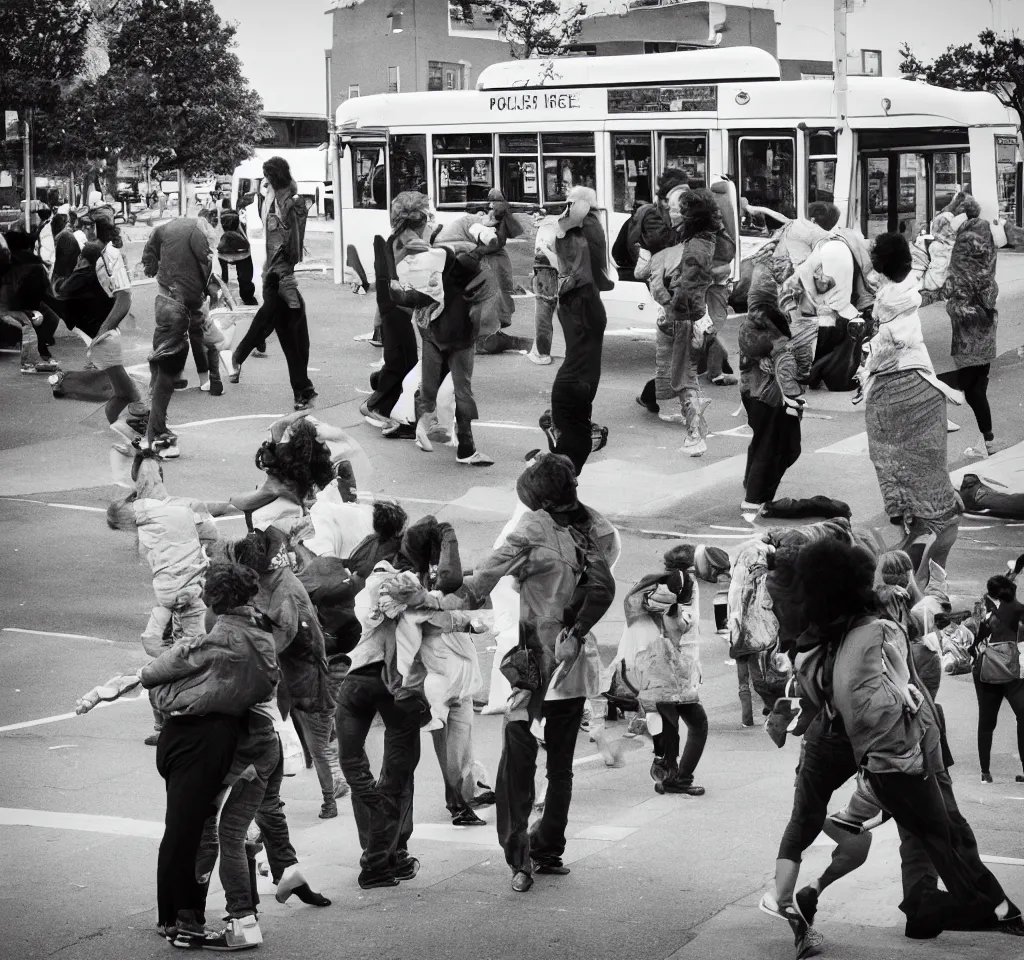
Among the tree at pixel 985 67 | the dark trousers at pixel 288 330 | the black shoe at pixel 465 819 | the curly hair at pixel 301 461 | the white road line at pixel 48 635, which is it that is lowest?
the black shoe at pixel 465 819

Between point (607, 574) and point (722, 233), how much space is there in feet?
27.9

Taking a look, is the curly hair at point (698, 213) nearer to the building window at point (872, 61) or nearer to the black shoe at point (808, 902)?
the black shoe at point (808, 902)

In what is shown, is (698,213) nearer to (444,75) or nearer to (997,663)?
(997,663)

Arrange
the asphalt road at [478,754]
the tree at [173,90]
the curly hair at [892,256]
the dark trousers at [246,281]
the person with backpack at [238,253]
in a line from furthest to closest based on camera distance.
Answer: the tree at [173,90]
the dark trousers at [246,281]
the person with backpack at [238,253]
the curly hair at [892,256]
the asphalt road at [478,754]

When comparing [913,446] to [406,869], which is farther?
[913,446]

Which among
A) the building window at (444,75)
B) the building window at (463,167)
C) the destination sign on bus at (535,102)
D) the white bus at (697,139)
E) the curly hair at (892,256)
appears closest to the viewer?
the curly hair at (892,256)

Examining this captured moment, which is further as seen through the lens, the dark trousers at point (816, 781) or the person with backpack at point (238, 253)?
the person with backpack at point (238, 253)

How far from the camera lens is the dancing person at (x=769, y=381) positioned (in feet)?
38.0

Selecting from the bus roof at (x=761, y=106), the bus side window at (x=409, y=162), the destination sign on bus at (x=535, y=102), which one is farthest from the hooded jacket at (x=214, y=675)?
the bus side window at (x=409, y=162)

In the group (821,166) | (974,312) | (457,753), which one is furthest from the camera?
(821,166)

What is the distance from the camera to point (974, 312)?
13.1m

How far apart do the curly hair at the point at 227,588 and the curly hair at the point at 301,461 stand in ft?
6.99

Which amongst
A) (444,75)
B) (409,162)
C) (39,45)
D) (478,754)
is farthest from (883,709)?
(444,75)

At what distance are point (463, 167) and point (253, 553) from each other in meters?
16.1
